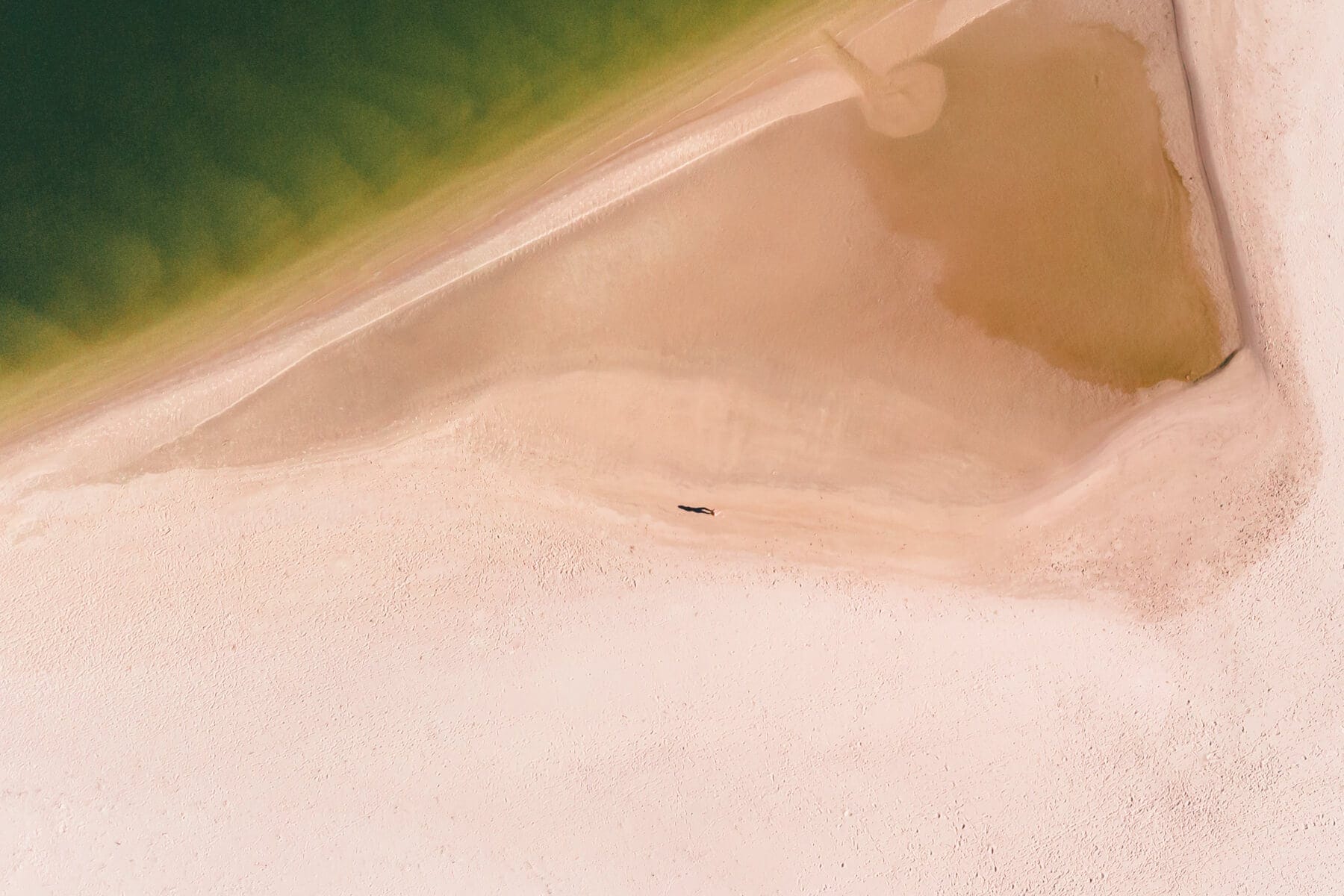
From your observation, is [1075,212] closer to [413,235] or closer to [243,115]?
[413,235]

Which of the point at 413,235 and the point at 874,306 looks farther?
the point at 413,235

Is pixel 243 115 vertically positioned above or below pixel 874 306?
above

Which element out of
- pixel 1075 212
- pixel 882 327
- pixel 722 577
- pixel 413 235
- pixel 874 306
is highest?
pixel 1075 212

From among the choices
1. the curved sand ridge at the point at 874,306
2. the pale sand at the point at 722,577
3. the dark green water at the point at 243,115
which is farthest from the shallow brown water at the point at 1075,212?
the dark green water at the point at 243,115

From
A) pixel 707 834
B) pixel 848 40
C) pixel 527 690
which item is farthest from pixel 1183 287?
pixel 527 690

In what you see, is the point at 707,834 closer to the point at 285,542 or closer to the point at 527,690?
the point at 527,690

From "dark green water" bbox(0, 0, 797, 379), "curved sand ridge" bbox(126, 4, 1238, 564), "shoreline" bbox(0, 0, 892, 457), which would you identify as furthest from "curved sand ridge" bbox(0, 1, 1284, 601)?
"dark green water" bbox(0, 0, 797, 379)

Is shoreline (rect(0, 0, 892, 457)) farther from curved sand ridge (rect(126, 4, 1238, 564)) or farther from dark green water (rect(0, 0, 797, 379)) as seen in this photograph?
curved sand ridge (rect(126, 4, 1238, 564))

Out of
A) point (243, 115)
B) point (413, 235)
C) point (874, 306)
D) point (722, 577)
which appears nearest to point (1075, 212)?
point (874, 306)
